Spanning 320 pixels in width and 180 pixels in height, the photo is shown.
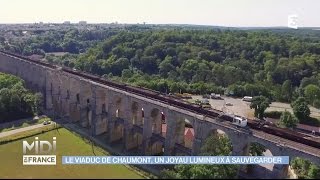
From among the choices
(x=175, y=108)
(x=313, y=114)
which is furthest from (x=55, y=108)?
(x=313, y=114)

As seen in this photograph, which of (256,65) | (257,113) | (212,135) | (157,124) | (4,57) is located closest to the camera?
(212,135)

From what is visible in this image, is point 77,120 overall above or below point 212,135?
below

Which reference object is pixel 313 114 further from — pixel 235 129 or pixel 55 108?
pixel 55 108

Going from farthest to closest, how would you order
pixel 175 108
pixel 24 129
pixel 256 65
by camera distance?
1. pixel 256 65
2. pixel 24 129
3. pixel 175 108

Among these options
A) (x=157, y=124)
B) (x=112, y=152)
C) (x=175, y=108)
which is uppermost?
(x=175, y=108)

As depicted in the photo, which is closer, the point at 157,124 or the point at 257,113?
the point at 157,124

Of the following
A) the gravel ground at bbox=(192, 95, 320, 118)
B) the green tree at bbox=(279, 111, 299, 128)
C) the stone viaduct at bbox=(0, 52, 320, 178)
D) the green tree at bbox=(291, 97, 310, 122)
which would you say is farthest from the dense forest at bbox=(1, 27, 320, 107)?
the stone viaduct at bbox=(0, 52, 320, 178)
